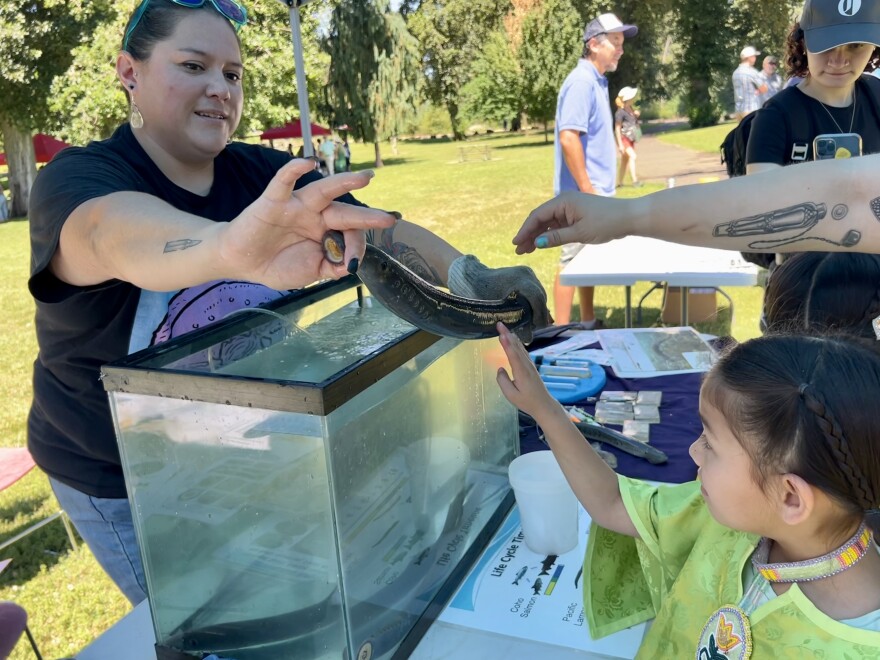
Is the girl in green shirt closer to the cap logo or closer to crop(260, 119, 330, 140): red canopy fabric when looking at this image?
the cap logo

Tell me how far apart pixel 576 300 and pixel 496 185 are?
1052 cm

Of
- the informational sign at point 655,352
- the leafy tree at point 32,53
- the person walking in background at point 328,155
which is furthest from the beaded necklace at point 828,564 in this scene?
the person walking in background at point 328,155

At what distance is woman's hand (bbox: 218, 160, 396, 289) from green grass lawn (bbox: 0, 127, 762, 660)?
240cm

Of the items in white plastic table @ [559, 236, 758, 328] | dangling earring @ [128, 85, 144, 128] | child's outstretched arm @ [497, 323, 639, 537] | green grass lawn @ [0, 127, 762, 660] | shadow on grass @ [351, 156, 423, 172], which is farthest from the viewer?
shadow on grass @ [351, 156, 423, 172]

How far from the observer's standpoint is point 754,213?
4.44 feet

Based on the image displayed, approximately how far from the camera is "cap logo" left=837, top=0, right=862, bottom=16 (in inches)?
103

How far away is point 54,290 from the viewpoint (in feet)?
4.42

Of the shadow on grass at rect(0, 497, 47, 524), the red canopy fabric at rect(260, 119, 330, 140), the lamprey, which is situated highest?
the red canopy fabric at rect(260, 119, 330, 140)

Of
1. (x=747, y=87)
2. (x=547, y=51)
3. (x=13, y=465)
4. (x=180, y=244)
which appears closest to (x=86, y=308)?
(x=180, y=244)

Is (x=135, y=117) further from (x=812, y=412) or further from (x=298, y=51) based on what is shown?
(x=298, y=51)

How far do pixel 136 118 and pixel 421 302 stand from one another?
3.13ft

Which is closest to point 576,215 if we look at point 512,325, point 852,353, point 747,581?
point 512,325

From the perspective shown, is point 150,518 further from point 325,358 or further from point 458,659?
point 458,659

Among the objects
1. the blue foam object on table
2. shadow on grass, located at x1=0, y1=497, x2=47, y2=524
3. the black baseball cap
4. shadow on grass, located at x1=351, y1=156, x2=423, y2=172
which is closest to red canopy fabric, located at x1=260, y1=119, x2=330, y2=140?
shadow on grass, located at x1=351, y1=156, x2=423, y2=172
